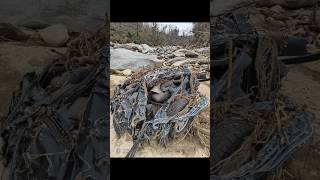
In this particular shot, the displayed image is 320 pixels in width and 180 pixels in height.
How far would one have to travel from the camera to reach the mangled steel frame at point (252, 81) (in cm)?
519

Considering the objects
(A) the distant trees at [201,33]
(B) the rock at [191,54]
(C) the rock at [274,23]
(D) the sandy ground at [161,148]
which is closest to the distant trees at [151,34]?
(A) the distant trees at [201,33]

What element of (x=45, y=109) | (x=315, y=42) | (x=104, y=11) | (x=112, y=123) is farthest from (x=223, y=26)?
(x=45, y=109)

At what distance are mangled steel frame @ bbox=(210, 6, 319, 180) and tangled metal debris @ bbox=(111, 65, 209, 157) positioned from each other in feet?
1.50

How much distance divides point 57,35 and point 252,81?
248 cm

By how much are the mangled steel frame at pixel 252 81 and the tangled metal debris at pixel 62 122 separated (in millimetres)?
1407

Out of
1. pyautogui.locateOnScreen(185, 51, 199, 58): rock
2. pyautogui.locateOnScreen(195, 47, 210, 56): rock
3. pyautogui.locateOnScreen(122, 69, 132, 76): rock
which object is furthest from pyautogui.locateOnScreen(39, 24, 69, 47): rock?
pyautogui.locateOnScreen(195, 47, 210, 56): rock

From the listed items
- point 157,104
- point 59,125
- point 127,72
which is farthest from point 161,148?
point 59,125

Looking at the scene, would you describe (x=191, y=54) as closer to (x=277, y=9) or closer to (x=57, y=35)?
(x=277, y=9)

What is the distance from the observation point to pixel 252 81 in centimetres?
526

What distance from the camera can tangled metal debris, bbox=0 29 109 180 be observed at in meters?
5.26

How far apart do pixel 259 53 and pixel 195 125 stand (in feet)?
3.96

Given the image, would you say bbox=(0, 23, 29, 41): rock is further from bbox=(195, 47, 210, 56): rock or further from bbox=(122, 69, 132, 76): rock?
bbox=(195, 47, 210, 56): rock

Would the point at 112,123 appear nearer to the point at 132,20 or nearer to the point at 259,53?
the point at 132,20

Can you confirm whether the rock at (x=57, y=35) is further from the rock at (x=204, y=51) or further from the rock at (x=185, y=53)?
the rock at (x=204, y=51)
